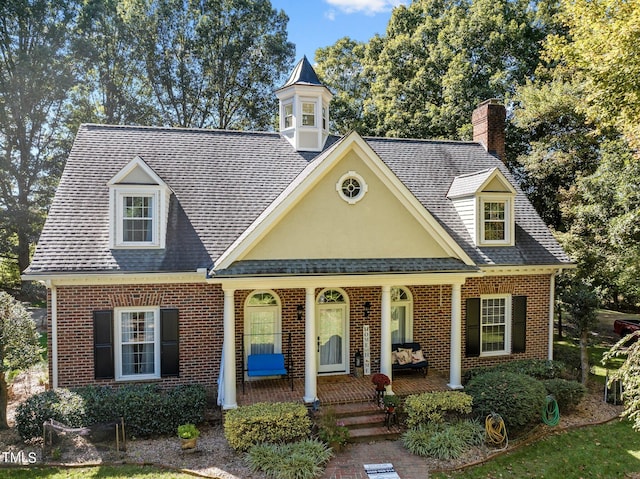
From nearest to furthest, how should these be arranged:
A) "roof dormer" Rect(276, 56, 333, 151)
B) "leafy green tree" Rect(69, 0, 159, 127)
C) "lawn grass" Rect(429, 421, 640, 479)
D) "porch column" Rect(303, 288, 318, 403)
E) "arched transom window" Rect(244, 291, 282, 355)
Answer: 1. "lawn grass" Rect(429, 421, 640, 479)
2. "porch column" Rect(303, 288, 318, 403)
3. "arched transom window" Rect(244, 291, 282, 355)
4. "roof dormer" Rect(276, 56, 333, 151)
5. "leafy green tree" Rect(69, 0, 159, 127)

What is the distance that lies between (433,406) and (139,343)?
7907 mm

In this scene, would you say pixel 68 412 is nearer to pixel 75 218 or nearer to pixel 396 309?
pixel 75 218

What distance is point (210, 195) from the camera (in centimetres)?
1368

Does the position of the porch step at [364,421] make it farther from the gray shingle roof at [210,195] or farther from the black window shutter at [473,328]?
the black window shutter at [473,328]

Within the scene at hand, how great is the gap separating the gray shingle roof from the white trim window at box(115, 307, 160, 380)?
136cm

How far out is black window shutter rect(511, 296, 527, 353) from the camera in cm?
1427

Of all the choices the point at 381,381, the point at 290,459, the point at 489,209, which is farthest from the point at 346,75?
the point at 290,459

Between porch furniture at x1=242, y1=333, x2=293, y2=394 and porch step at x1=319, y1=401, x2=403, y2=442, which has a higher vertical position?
porch furniture at x1=242, y1=333, x2=293, y2=394

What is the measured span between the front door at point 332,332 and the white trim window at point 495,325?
15.1 ft

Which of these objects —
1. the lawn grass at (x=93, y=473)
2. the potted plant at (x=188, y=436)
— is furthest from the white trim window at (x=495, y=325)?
the lawn grass at (x=93, y=473)

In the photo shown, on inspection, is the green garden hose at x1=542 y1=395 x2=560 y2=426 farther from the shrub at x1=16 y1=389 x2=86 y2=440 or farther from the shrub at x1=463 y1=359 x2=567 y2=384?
the shrub at x1=16 y1=389 x2=86 y2=440

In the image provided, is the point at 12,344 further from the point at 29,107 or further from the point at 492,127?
the point at 29,107

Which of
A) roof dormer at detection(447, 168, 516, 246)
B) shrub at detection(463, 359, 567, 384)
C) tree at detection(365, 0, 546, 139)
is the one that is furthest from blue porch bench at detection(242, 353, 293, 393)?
tree at detection(365, 0, 546, 139)

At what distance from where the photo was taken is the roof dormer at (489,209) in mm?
14250
